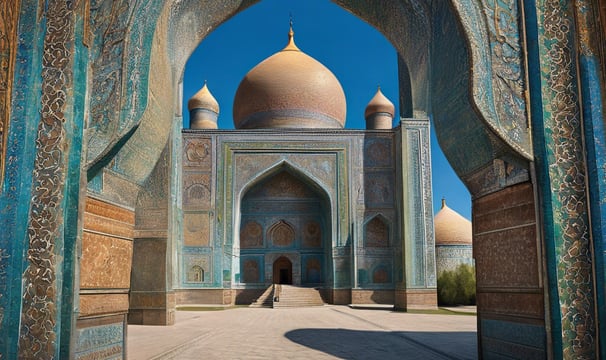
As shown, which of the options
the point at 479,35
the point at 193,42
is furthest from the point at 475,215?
the point at 193,42

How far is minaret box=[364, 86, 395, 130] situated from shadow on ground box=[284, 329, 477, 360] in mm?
11553

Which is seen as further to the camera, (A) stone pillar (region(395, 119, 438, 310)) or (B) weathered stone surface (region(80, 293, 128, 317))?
(A) stone pillar (region(395, 119, 438, 310))

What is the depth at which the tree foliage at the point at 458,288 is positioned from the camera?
1505 cm

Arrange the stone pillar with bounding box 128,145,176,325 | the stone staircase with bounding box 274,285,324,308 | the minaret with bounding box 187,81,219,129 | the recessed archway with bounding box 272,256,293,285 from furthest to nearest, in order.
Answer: the minaret with bounding box 187,81,219,129 → the recessed archway with bounding box 272,256,293,285 → the stone staircase with bounding box 274,285,324,308 → the stone pillar with bounding box 128,145,176,325

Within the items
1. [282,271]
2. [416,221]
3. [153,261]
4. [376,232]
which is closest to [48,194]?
[153,261]

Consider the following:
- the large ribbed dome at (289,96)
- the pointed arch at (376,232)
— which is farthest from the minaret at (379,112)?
the pointed arch at (376,232)

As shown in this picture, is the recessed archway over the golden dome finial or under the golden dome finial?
under

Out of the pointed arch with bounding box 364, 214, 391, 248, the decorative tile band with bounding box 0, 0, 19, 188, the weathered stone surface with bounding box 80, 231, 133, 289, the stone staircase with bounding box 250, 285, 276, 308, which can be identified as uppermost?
the decorative tile band with bounding box 0, 0, 19, 188

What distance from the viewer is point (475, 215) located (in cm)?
485

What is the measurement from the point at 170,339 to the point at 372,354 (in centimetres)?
238

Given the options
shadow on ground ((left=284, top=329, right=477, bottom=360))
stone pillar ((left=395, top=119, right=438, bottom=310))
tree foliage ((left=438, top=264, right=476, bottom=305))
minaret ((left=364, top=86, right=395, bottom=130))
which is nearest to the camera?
shadow on ground ((left=284, top=329, right=477, bottom=360))

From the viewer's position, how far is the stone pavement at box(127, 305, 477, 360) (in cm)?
521

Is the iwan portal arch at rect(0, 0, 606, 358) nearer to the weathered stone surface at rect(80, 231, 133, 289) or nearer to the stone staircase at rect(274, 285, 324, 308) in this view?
the weathered stone surface at rect(80, 231, 133, 289)

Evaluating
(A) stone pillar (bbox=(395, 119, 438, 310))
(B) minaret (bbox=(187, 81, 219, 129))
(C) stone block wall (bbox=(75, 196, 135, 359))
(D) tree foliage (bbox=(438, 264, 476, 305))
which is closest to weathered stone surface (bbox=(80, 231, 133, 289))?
(C) stone block wall (bbox=(75, 196, 135, 359))
